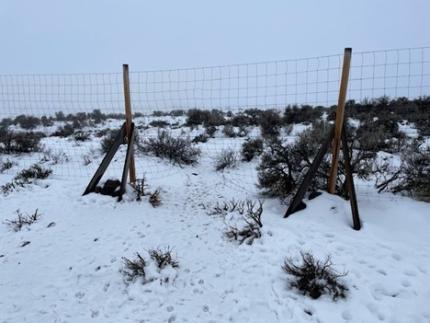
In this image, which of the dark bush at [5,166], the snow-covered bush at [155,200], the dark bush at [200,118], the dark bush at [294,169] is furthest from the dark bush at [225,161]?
the dark bush at [200,118]

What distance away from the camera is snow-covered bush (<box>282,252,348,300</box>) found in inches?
111

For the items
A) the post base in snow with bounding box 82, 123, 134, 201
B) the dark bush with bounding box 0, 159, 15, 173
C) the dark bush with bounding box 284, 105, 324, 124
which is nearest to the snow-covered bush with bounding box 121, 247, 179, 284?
the post base in snow with bounding box 82, 123, 134, 201

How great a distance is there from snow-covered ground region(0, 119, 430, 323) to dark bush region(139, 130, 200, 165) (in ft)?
7.46

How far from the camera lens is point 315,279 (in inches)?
114

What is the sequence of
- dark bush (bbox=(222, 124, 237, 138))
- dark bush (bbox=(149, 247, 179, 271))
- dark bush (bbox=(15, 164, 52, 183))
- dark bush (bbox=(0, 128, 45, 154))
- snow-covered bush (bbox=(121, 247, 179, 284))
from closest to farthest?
snow-covered bush (bbox=(121, 247, 179, 284)), dark bush (bbox=(149, 247, 179, 271)), dark bush (bbox=(15, 164, 52, 183)), dark bush (bbox=(0, 128, 45, 154)), dark bush (bbox=(222, 124, 237, 138))

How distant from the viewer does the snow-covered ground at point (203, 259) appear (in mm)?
2748

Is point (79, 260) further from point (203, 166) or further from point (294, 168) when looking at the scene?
point (203, 166)

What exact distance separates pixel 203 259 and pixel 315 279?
130 centimetres

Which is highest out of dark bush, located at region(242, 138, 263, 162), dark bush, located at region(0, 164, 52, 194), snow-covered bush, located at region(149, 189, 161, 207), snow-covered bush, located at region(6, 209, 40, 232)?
dark bush, located at region(242, 138, 263, 162)

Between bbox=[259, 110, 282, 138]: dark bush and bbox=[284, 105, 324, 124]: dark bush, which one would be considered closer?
bbox=[259, 110, 282, 138]: dark bush

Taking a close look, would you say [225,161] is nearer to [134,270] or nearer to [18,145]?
[134,270]

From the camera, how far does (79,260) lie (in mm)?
3668

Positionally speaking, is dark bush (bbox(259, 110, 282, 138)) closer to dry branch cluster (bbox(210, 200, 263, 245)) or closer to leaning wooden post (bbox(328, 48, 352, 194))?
leaning wooden post (bbox(328, 48, 352, 194))

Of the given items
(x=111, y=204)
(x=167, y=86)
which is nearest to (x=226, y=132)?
(x=167, y=86)
